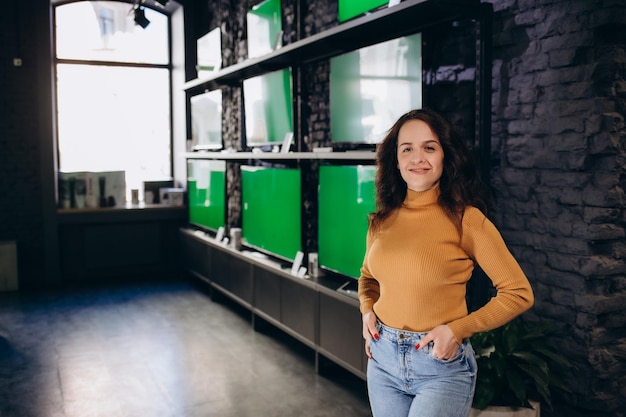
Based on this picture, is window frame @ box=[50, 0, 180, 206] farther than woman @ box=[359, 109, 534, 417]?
Yes

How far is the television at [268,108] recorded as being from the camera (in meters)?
4.86

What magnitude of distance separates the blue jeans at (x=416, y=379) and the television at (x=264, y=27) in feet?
11.5

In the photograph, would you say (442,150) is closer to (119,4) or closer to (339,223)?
(339,223)

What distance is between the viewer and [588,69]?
261 centimetres

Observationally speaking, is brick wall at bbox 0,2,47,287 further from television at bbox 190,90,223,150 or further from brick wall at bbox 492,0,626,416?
brick wall at bbox 492,0,626,416

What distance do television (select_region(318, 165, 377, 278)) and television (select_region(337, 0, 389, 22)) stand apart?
0.89 m

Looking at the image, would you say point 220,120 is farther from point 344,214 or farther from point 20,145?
point 344,214

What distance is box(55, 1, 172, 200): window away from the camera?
7.27 metres

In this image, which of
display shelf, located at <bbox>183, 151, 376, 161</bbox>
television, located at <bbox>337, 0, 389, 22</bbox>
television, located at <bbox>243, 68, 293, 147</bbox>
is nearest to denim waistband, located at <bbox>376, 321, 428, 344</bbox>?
display shelf, located at <bbox>183, 151, 376, 161</bbox>

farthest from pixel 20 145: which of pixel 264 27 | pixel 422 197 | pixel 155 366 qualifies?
pixel 422 197

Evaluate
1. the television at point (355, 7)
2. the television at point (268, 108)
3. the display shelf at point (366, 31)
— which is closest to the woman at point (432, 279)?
the display shelf at point (366, 31)

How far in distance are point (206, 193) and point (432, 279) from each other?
5.03 m

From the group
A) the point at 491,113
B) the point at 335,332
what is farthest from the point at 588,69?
the point at 335,332

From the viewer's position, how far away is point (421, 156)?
1.71 m
